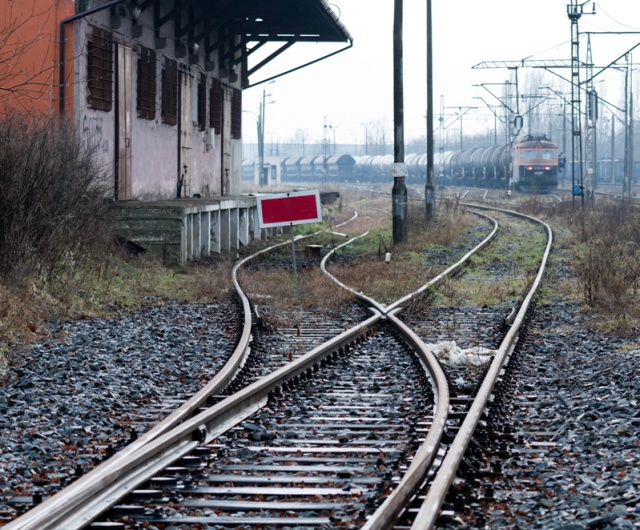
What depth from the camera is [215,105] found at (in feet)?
89.4

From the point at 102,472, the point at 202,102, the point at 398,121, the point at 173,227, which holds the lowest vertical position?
the point at 102,472

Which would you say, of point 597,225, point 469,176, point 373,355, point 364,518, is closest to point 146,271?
point 373,355

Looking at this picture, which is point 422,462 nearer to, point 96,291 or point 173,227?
point 96,291

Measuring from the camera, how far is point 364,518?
4.64 m

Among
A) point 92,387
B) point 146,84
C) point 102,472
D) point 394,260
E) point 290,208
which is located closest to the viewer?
point 102,472

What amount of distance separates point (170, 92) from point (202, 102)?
3.17m

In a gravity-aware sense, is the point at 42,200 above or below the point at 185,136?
below

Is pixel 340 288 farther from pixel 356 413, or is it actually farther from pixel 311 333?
pixel 356 413

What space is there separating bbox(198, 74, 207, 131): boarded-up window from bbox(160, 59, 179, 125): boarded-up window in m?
2.30

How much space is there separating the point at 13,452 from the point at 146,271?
9.84 meters

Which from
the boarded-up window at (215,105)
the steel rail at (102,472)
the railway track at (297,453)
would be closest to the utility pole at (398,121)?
the boarded-up window at (215,105)

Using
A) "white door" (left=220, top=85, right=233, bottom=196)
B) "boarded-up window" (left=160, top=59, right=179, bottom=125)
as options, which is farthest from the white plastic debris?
"white door" (left=220, top=85, right=233, bottom=196)

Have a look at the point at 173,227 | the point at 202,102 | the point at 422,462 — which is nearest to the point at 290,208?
the point at 173,227

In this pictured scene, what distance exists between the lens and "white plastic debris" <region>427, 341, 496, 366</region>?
8805mm
